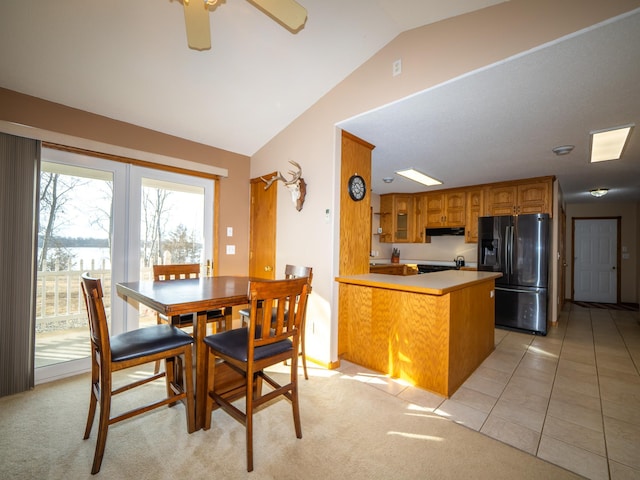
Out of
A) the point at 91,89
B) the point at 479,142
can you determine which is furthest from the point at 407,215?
the point at 91,89

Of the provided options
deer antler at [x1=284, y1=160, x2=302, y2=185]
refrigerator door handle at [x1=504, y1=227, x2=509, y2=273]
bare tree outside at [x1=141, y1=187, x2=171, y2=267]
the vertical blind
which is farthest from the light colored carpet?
refrigerator door handle at [x1=504, y1=227, x2=509, y2=273]

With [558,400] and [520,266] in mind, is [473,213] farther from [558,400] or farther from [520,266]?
[558,400]

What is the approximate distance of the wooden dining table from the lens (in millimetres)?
1610

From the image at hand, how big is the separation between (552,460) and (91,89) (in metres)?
4.28

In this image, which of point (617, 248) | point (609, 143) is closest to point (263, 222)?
point (609, 143)

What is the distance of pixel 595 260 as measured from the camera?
673 cm

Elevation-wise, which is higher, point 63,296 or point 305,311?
point 63,296

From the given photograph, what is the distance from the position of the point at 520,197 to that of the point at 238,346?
4.94 metres

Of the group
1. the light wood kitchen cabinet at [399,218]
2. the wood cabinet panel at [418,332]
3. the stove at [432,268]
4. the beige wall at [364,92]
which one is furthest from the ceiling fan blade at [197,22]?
the stove at [432,268]

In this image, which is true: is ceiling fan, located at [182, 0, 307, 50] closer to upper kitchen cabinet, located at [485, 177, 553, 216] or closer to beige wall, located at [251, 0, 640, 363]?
beige wall, located at [251, 0, 640, 363]

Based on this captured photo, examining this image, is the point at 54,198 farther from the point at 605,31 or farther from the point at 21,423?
the point at 605,31

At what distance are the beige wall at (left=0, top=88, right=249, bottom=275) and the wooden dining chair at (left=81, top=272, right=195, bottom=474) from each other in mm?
1683

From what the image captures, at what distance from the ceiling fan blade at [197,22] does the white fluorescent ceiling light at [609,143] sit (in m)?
3.54

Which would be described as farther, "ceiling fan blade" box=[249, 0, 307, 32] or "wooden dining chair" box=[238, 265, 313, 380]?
"wooden dining chair" box=[238, 265, 313, 380]
